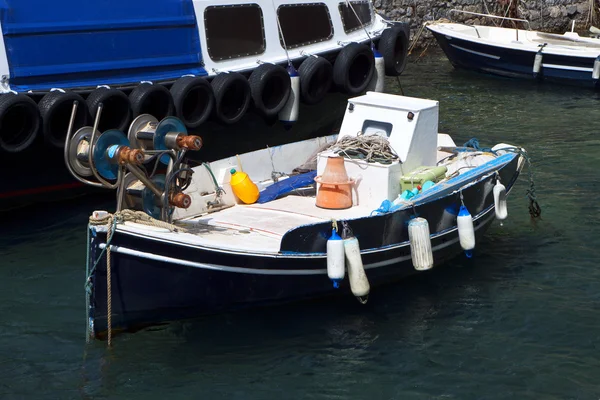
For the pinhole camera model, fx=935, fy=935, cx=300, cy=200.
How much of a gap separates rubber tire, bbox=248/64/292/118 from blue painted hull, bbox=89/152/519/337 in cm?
389

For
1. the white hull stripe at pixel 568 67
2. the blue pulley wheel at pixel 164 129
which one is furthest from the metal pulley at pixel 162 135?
the white hull stripe at pixel 568 67

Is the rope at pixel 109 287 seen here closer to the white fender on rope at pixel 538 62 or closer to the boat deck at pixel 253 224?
the boat deck at pixel 253 224

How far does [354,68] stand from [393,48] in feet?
3.11

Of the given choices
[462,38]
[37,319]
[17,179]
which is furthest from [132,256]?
[462,38]

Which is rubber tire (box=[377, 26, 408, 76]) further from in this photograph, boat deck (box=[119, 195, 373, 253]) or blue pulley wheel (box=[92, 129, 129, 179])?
blue pulley wheel (box=[92, 129, 129, 179])

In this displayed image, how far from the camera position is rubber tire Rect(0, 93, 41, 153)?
1002 centimetres

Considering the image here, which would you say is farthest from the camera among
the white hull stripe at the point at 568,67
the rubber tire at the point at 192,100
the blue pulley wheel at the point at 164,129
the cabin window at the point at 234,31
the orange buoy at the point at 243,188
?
the white hull stripe at the point at 568,67

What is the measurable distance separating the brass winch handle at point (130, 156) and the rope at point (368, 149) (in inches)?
94.1

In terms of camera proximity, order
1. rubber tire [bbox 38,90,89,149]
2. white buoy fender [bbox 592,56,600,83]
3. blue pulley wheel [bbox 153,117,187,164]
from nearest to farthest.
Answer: blue pulley wheel [bbox 153,117,187,164] < rubber tire [bbox 38,90,89,149] < white buoy fender [bbox 592,56,600,83]

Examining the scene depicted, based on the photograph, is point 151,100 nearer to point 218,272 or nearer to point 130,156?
point 130,156

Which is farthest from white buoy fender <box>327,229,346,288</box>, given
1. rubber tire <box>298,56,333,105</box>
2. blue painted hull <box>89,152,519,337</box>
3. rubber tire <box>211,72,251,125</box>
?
rubber tire <box>298,56,333,105</box>

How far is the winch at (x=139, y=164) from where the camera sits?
26.5ft

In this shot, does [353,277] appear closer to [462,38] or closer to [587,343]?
[587,343]

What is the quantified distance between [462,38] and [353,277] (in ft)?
41.8
